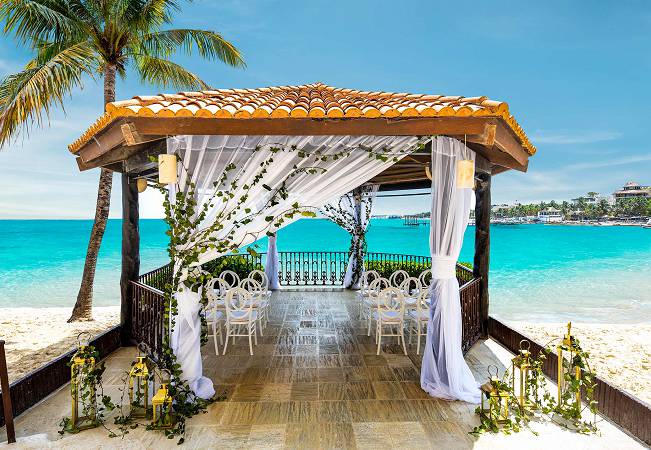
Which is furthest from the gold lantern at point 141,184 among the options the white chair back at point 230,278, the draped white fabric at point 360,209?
the draped white fabric at point 360,209

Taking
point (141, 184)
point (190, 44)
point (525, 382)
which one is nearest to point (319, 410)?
point (525, 382)

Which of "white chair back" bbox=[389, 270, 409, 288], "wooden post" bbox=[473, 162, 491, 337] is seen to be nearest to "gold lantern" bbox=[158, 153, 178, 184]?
"white chair back" bbox=[389, 270, 409, 288]

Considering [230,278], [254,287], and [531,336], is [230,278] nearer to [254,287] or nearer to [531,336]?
[254,287]

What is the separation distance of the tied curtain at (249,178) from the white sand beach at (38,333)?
311 centimetres

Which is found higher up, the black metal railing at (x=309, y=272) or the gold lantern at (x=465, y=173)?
the gold lantern at (x=465, y=173)

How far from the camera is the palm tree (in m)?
6.28

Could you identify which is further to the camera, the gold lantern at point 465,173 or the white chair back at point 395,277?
the white chair back at point 395,277

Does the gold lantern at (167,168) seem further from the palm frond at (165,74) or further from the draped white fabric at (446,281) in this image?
the palm frond at (165,74)

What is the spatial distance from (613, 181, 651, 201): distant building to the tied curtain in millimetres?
82549

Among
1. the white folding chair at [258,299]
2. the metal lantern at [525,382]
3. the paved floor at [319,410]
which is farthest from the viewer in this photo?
the white folding chair at [258,299]

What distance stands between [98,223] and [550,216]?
85.0 meters

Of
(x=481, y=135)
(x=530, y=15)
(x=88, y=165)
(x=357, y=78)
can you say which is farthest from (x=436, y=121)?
(x=357, y=78)

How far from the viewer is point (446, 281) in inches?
155

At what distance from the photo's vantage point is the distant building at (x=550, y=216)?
75.1 m
